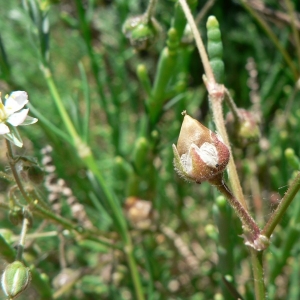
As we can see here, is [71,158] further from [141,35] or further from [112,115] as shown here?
[141,35]

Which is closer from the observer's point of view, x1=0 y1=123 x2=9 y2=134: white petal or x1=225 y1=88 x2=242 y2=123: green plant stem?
x1=0 y1=123 x2=9 y2=134: white petal

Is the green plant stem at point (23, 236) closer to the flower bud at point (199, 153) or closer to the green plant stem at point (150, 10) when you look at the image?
the flower bud at point (199, 153)

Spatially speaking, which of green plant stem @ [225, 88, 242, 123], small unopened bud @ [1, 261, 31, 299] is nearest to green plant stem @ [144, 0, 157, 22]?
green plant stem @ [225, 88, 242, 123]

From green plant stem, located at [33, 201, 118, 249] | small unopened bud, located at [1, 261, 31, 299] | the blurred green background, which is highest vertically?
small unopened bud, located at [1, 261, 31, 299]

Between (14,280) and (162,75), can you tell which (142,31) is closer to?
(162,75)

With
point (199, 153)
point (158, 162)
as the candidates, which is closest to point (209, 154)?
point (199, 153)

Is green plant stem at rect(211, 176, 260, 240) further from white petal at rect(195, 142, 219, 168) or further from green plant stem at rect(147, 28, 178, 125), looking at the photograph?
green plant stem at rect(147, 28, 178, 125)
